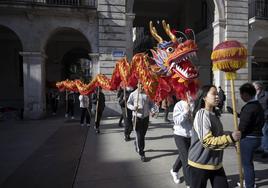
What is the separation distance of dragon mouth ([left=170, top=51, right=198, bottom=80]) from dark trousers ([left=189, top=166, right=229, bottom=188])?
1.88 meters

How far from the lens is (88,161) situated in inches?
249

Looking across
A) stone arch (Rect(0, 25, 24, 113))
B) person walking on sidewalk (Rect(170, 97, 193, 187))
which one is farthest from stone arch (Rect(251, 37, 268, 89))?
person walking on sidewalk (Rect(170, 97, 193, 187))

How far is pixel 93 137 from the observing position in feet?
29.6

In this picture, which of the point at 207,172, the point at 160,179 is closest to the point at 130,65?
the point at 160,179

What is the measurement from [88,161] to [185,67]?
3.26m

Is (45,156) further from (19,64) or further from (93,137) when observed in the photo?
(19,64)

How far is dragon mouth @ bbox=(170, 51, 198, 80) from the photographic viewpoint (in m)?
4.60

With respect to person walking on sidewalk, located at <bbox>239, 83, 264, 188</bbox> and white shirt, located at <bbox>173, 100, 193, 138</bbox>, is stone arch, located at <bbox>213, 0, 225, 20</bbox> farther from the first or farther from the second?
white shirt, located at <bbox>173, 100, 193, 138</bbox>

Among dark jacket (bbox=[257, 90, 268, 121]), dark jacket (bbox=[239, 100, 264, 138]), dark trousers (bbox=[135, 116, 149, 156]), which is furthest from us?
dark jacket (bbox=[257, 90, 268, 121])

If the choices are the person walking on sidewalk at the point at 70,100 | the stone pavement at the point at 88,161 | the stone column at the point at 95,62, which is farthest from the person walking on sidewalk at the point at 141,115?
the stone column at the point at 95,62

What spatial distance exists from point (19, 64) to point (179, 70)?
622 inches

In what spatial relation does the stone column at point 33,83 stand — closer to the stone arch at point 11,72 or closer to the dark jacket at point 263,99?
the stone arch at point 11,72

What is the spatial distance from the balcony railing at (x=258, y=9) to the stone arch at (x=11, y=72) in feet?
48.1

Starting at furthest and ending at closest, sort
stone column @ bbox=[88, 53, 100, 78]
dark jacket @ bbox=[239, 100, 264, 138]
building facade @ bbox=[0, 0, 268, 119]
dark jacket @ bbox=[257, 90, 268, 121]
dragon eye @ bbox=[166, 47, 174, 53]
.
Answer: stone column @ bbox=[88, 53, 100, 78] → building facade @ bbox=[0, 0, 268, 119] → dark jacket @ bbox=[257, 90, 268, 121] → dragon eye @ bbox=[166, 47, 174, 53] → dark jacket @ bbox=[239, 100, 264, 138]
